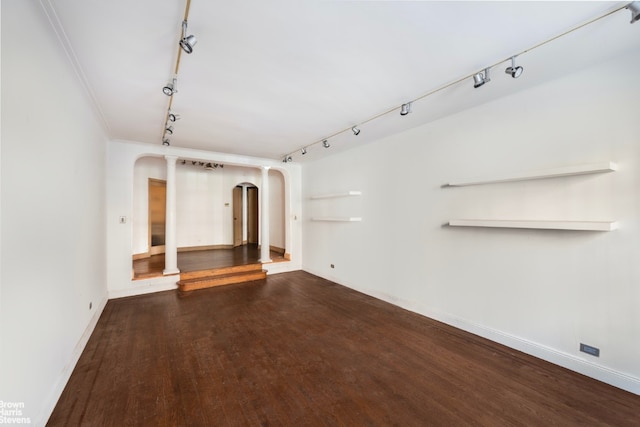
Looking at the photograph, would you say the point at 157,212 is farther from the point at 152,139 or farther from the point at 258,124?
the point at 258,124

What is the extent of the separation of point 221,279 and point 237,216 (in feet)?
12.2

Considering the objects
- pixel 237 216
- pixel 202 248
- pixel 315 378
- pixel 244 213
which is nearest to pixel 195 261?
pixel 202 248

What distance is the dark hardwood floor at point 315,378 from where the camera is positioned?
1.86 m

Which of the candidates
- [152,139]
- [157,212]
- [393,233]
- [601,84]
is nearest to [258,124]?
[152,139]

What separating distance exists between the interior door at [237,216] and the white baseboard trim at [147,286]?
3.74m

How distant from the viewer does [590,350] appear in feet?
7.45

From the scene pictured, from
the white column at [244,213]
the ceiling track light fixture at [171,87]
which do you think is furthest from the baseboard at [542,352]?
the white column at [244,213]

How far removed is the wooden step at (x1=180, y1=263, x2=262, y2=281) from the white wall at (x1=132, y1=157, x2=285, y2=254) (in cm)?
198

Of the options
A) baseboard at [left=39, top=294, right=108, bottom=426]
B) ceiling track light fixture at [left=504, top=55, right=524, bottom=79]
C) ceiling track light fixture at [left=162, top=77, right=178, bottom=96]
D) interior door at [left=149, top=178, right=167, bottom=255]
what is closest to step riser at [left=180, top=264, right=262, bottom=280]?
baseboard at [left=39, top=294, right=108, bottom=426]

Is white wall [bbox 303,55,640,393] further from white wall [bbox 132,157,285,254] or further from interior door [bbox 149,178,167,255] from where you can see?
interior door [bbox 149,178,167,255]

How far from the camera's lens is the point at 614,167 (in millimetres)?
2109

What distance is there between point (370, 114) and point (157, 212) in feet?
22.8

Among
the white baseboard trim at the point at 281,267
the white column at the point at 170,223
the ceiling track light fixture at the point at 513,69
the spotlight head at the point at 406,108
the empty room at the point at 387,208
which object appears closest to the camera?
the empty room at the point at 387,208

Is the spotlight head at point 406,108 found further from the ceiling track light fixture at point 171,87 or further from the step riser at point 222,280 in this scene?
the step riser at point 222,280
